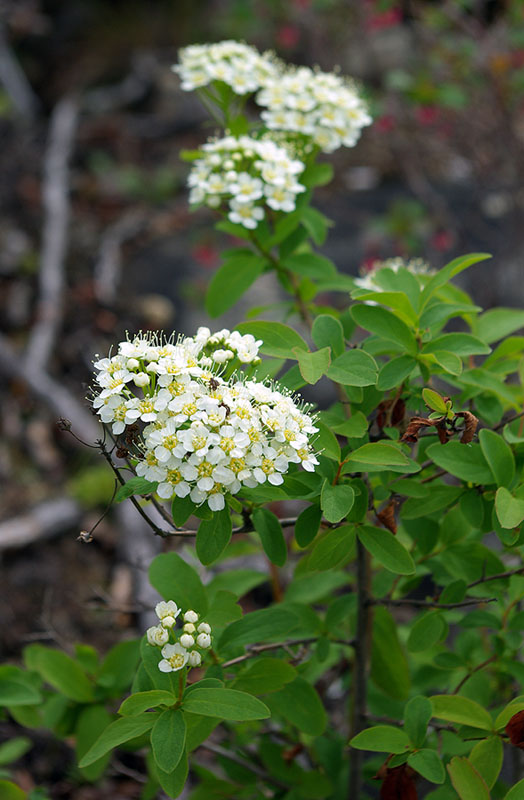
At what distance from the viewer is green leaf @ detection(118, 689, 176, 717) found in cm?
111

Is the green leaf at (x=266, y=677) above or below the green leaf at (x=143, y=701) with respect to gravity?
below

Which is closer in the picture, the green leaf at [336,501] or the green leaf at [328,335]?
the green leaf at [336,501]

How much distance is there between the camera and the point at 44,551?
10.3ft

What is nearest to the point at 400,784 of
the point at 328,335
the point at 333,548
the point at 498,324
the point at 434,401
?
the point at 333,548

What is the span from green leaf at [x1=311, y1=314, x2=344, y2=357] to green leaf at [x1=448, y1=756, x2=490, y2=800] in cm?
74

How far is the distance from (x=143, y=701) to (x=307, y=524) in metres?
0.39

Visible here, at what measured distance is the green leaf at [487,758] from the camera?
1269mm

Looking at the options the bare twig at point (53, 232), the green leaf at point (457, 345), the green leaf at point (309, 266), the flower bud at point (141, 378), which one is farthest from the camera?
the bare twig at point (53, 232)

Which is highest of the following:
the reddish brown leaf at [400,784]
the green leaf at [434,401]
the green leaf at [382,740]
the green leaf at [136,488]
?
the green leaf at [434,401]

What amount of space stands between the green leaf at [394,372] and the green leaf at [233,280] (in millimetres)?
579

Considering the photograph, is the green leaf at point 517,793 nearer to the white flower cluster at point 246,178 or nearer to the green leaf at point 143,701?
the green leaf at point 143,701

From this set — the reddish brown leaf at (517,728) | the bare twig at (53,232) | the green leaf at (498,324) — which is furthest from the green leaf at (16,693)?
the bare twig at (53,232)

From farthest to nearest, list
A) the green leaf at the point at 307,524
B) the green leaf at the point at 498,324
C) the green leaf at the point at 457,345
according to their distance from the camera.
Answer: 1. the green leaf at the point at 498,324
2. the green leaf at the point at 457,345
3. the green leaf at the point at 307,524

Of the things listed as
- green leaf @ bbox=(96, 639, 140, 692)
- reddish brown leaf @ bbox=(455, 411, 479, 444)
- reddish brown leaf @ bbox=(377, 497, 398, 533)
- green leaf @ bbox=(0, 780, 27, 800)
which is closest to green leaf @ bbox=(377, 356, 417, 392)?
reddish brown leaf @ bbox=(455, 411, 479, 444)
